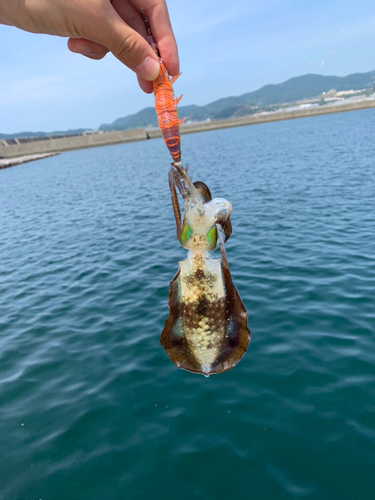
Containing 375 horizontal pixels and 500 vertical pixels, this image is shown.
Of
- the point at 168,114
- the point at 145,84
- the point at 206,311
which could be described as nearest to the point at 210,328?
the point at 206,311

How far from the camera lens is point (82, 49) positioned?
295 centimetres

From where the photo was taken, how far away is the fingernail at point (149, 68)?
8.70 ft

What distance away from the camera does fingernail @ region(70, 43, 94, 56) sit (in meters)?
2.92

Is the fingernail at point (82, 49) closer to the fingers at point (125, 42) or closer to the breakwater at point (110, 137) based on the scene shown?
the fingers at point (125, 42)

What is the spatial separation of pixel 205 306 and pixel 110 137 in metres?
111

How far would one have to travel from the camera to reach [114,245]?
15.1m

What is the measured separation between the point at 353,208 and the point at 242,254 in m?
6.98

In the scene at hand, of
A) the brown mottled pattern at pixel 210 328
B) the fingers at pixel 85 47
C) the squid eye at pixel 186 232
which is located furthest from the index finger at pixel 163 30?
the brown mottled pattern at pixel 210 328

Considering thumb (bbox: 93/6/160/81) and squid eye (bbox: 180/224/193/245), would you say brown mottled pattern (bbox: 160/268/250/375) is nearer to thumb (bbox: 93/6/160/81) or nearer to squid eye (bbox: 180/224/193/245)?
squid eye (bbox: 180/224/193/245)

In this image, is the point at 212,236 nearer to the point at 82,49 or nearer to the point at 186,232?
the point at 186,232

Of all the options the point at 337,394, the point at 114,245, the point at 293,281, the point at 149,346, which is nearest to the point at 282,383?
the point at 337,394

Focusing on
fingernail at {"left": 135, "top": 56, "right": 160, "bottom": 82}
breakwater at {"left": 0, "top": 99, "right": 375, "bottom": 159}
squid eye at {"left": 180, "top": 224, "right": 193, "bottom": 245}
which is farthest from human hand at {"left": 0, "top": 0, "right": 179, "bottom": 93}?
breakwater at {"left": 0, "top": 99, "right": 375, "bottom": 159}

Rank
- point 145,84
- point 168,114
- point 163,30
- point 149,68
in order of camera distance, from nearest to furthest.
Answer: point 168,114, point 149,68, point 163,30, point 145,84

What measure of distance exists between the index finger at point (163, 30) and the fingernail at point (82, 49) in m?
0.56
